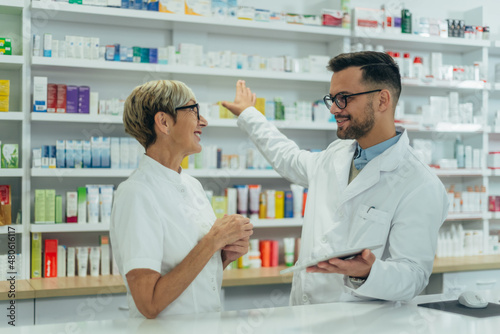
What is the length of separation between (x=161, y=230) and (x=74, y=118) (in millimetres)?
2338

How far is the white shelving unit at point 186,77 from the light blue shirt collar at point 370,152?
6.34ft

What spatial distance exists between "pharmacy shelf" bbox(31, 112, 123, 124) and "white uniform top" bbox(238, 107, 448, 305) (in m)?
1.97

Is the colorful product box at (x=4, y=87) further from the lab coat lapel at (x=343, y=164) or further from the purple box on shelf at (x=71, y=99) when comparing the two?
the lab coat lapel at (x=343, y=164)

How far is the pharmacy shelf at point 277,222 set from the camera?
427cm

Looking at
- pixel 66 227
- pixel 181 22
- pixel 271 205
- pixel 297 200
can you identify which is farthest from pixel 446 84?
pixel 66 227

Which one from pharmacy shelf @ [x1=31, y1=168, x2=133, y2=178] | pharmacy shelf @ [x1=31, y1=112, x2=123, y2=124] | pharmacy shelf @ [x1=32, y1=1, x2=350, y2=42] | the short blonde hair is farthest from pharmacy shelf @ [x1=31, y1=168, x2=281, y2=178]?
the short blonde hair

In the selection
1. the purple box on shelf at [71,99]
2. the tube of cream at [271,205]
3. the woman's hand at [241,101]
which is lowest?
the tube of cream at [271,205]

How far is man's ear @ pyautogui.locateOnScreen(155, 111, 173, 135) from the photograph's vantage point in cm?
198

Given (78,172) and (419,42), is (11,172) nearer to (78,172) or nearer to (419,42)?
(78,172)

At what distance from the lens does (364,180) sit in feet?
7.07

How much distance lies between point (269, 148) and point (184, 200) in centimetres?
87

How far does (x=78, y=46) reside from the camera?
3918 mm

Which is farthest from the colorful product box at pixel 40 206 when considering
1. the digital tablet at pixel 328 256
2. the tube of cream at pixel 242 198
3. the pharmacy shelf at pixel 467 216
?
the pharmacy shelf at pixel 467 216

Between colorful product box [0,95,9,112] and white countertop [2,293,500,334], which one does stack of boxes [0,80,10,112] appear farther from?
white countertop [2,293,500,334]
